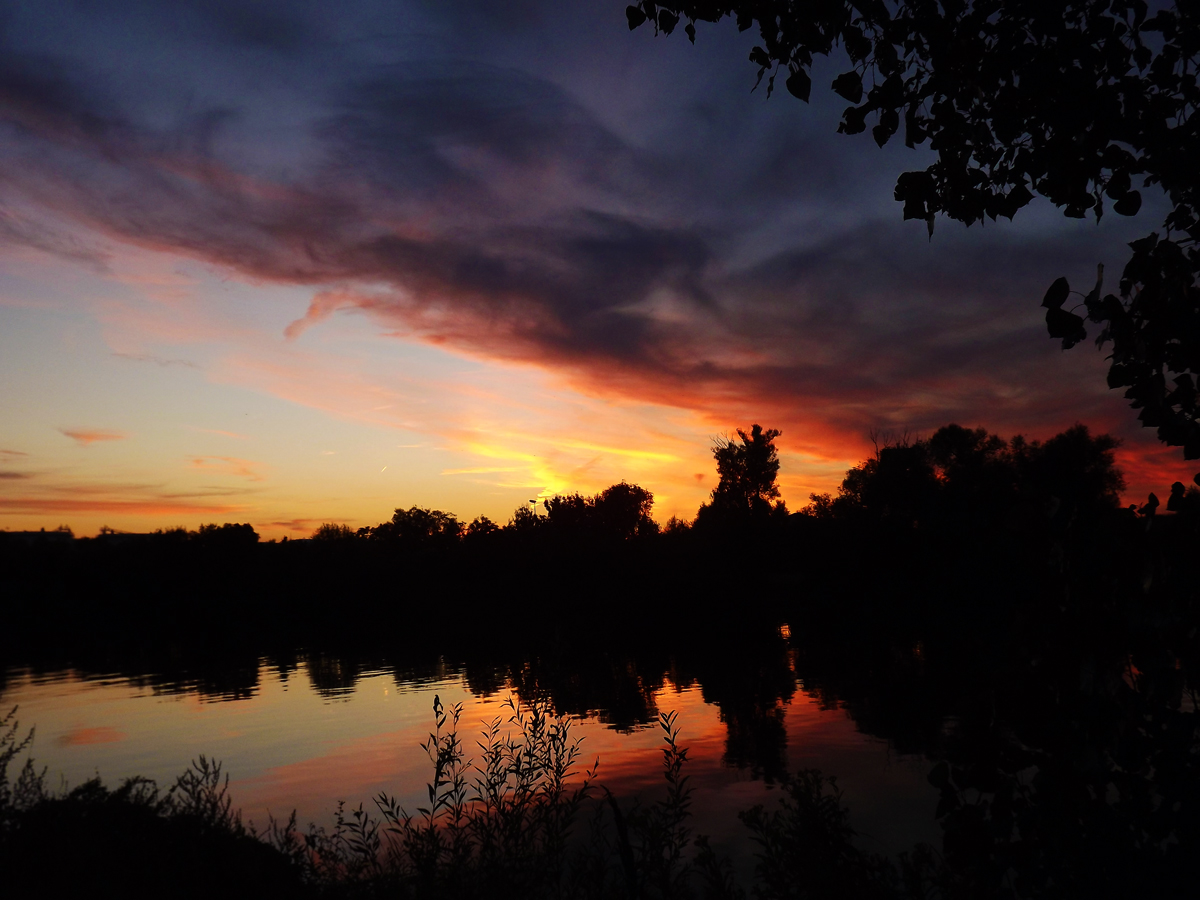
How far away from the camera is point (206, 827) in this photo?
8.38m

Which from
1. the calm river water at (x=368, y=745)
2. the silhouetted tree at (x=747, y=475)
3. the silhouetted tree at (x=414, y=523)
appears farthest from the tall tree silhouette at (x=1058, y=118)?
the silhouetted tree at (x=414, y=523)

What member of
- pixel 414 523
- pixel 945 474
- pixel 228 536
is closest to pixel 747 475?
pixel 945 474

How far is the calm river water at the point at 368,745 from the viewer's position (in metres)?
20.2

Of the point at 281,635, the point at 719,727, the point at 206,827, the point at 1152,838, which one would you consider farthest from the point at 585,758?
the point at 281,635

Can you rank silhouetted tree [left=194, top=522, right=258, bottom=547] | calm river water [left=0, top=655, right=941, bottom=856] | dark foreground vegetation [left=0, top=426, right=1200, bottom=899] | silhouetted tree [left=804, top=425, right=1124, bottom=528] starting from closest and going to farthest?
dark foreground vegetation [left=0, top=426, right=1200, bottom=899]
calm river water [left=0, top=655, right=941, bottom=856]
silhouetted tree [left=804, top=425, right=1124, bottom=528]
silhouetted tree [left=194, top=522, right=258, bottom=547]

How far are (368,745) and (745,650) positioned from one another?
34029 mm

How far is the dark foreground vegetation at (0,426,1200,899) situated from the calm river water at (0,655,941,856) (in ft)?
3.81

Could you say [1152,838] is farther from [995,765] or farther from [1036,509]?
[1036,509]

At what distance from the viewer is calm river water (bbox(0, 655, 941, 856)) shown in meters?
20.2

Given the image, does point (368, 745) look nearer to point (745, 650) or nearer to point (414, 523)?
point (745, 650)

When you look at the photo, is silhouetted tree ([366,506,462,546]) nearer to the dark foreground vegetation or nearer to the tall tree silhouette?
the dark foreground vegetation

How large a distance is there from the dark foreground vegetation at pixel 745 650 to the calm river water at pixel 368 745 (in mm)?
1162

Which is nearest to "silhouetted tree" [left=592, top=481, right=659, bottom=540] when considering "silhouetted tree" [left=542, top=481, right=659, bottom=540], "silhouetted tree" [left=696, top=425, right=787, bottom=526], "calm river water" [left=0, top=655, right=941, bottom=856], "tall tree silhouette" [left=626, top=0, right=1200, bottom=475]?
"silhouetted tree" [left=542, top=481, right=659, bottom=540]

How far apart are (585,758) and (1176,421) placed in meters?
23.9
